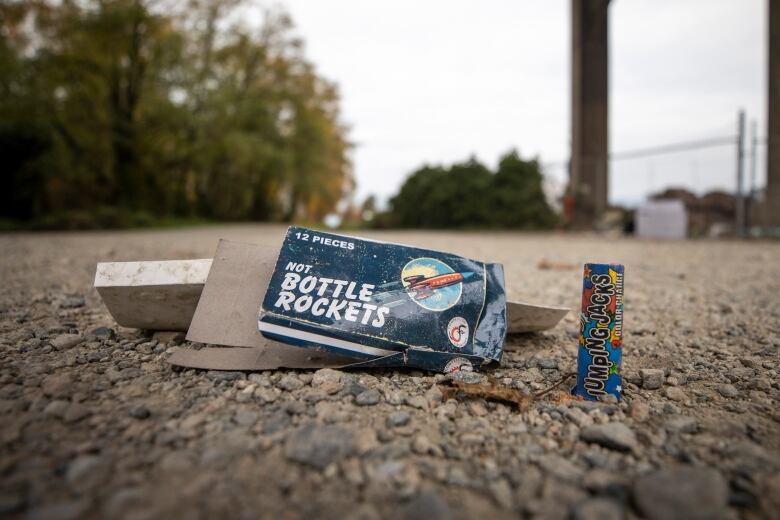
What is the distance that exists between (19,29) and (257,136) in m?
6.83

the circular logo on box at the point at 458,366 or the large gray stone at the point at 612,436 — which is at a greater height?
the circular logo on box at the point at 458,366

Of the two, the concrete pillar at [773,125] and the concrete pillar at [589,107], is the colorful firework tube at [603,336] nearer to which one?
the concrete pillar at [773,125]

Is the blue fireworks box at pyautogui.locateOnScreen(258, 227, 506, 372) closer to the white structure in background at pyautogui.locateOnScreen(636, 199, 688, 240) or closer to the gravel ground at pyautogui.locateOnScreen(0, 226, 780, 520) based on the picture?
the gravel ground at pyautogui.locateOnScreen(0, 226, 780, 520)

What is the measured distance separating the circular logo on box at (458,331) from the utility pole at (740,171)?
915 centimetres

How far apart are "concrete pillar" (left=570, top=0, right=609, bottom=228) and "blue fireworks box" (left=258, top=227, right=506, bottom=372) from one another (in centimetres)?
994

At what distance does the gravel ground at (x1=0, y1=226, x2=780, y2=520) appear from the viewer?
0.98 m

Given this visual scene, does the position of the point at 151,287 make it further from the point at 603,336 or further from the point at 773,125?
the point at 773,125

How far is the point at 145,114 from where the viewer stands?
1312 centimetres

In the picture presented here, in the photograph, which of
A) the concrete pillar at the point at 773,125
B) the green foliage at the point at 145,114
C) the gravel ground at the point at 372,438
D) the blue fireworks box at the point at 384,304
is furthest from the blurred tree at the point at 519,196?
the blue fireworks box at the point at 384,304

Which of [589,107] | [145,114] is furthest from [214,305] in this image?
[145,114]

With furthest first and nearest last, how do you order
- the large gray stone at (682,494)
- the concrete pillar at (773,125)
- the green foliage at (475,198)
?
the green foliage at (475,198), the concrete pillar at (773,125), the large gray stone at (682,494)

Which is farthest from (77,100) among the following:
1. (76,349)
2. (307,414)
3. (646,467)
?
(646,467)

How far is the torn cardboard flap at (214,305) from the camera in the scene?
1.69 m

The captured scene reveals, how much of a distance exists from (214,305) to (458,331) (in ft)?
3.39
